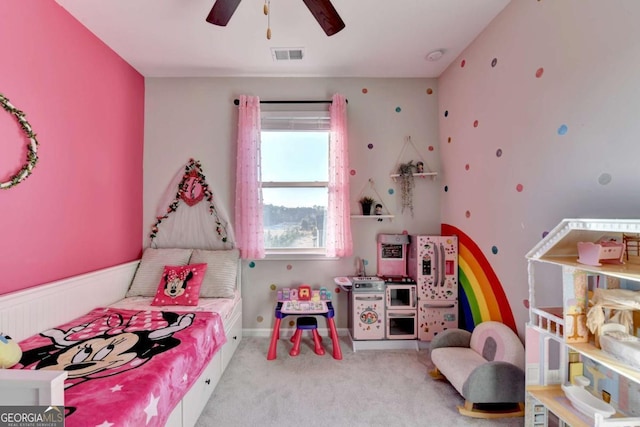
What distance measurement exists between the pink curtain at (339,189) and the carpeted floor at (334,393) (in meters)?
1.03

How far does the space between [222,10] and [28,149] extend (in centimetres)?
152

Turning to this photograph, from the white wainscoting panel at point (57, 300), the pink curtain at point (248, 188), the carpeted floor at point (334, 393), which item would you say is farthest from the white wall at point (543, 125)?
the white wainscoting panel at point (57, 300)

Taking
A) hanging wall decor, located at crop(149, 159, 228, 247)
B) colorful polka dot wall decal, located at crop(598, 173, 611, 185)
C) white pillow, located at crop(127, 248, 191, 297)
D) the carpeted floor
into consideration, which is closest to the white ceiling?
hanging wall decor, located at crop(149, 159, 228, 247)

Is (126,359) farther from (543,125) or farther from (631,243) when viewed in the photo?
(543,125)

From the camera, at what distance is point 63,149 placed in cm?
202

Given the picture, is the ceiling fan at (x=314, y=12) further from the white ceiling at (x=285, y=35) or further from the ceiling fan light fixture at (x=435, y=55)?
the ceiling fan light fixture at (x=435, y=55)

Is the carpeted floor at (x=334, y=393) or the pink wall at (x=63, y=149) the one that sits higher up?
the pink wall at (x=63, y=149)

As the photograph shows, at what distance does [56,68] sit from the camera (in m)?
1.96

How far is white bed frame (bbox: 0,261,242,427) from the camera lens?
1.61 meters

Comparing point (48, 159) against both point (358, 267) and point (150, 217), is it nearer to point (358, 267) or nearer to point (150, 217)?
point (150, 217)

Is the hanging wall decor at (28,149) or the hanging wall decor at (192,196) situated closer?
the hanging wall decor at (28,149)

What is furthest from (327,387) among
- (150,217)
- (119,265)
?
(150,217)

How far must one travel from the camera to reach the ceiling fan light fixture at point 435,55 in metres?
2.53

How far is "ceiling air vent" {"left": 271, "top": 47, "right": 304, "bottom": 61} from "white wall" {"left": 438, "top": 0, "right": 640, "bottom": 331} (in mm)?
1519
